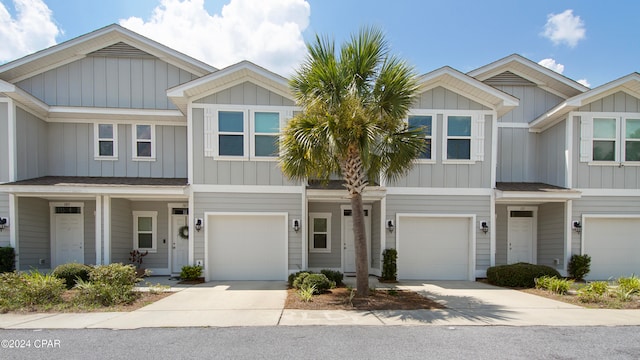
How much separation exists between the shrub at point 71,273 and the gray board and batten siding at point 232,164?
3795 mm

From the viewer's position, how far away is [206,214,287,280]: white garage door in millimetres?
10984

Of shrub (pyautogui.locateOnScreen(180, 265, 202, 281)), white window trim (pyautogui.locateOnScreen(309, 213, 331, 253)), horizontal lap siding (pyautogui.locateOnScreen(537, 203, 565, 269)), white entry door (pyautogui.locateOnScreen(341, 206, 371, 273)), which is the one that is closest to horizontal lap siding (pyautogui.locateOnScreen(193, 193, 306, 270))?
shrub (pyautogui.locateOnScreen(180, 265, 202, 281))

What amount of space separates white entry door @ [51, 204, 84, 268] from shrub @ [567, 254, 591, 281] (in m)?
16.3

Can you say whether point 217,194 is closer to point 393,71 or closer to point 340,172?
point 340,172

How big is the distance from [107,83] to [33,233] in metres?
5.53

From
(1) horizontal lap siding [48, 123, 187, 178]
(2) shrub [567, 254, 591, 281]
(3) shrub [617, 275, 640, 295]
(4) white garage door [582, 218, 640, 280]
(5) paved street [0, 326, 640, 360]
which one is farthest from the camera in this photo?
(1) horizontal lap siding [48, 123, 187, 178]

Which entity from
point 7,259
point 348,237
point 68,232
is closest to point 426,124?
point 348,237

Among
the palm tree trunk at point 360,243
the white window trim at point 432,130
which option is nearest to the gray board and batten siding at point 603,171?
the white window trim at point 432,130

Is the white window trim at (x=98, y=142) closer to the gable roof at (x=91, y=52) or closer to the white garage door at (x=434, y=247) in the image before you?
the gable roof at (x=91, y=52)

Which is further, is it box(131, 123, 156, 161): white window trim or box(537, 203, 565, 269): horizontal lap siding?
box(131, 123, 156, 161): white window trim

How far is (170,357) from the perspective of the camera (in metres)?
4.84

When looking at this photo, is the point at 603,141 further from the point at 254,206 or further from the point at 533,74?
the point at 254,206

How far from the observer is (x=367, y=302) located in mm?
7777

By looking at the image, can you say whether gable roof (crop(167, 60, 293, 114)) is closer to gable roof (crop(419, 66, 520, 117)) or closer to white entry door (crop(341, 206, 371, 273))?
gable roof (crop(419, 66, 520, 117))
